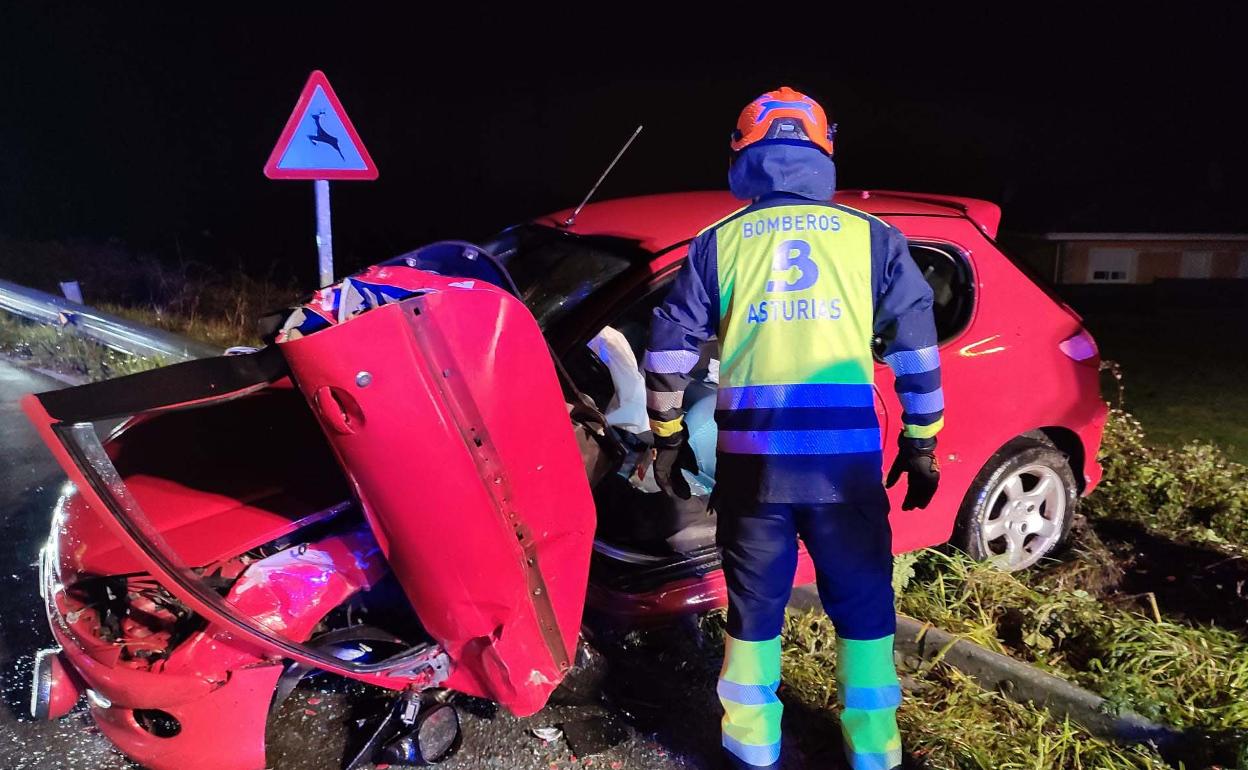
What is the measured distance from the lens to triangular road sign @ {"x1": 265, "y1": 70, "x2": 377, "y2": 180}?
4375 mm

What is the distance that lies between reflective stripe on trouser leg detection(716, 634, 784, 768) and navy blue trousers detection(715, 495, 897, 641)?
49mm

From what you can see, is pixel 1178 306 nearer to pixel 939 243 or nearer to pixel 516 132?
pixel 939 243

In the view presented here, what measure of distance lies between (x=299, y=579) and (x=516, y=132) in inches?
629

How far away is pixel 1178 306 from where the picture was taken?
8883 millimetres

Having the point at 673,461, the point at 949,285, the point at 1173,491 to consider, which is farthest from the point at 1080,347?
the point at 673,461

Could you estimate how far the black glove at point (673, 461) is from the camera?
2390mm

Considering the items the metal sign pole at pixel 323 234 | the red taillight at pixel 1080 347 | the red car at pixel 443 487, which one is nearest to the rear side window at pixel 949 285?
the red car at pixel 443 487

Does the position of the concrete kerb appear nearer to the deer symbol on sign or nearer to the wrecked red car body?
the wrecked red car body

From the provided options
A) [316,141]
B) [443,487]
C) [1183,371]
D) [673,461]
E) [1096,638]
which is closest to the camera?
[443,487]

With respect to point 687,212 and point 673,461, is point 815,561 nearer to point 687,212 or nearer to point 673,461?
point 673,461

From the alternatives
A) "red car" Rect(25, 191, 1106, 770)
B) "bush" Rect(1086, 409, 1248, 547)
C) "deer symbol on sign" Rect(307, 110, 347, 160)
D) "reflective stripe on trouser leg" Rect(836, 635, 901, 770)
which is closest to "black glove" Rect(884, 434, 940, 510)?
"reflective stripe on trouser leg" Rect(836, 635, 901, 770)

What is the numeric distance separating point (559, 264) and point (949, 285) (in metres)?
1.46

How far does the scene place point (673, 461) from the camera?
7.99ft

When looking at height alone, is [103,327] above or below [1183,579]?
above
